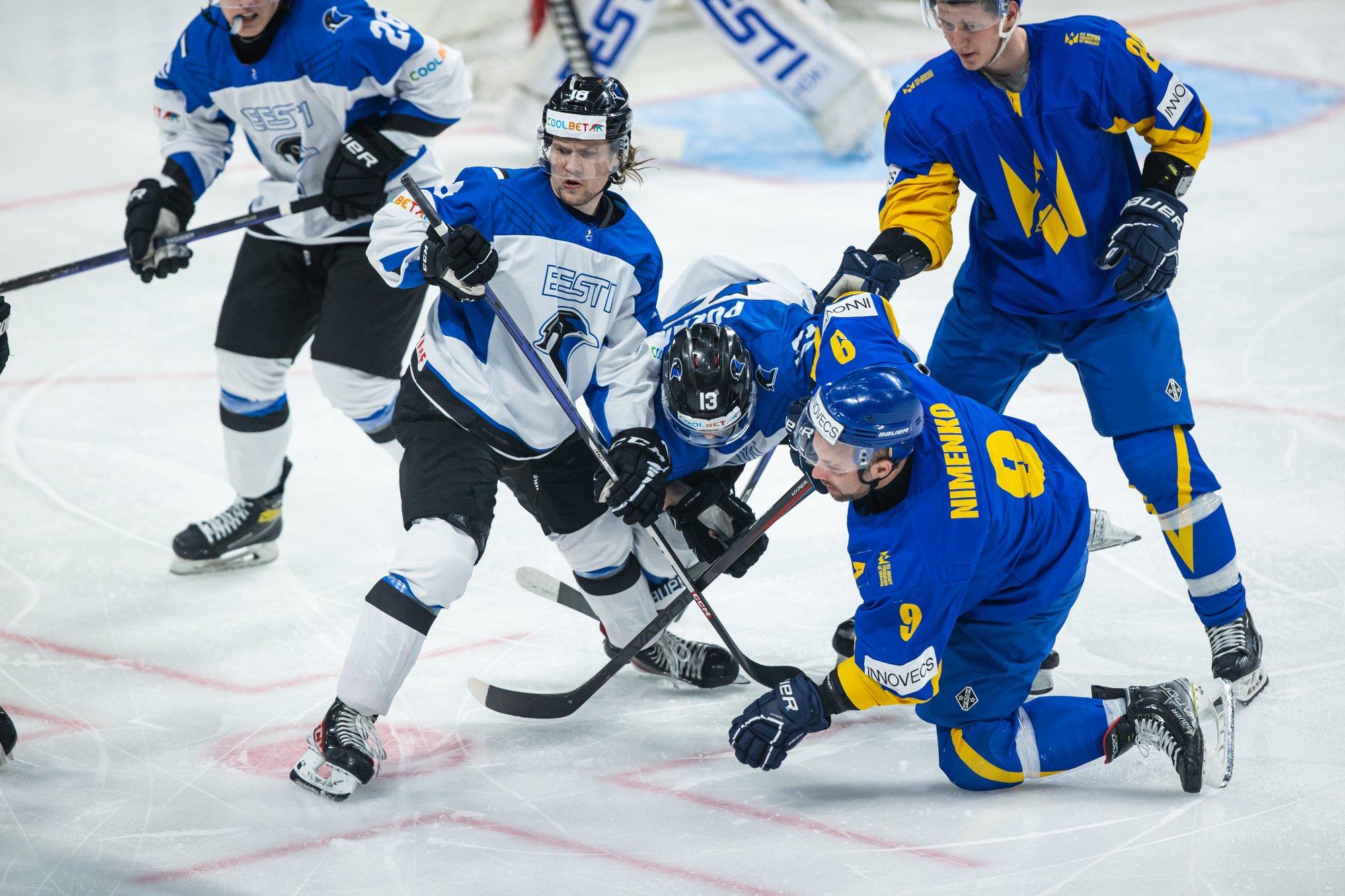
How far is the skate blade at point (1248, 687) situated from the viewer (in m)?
2.79

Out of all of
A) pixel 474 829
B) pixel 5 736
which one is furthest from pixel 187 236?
pixel 474 829

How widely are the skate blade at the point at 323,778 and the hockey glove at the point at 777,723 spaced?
727 millimetres

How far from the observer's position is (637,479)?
2.64 m

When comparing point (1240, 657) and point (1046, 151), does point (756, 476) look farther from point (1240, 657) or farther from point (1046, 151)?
point (1240, 657)

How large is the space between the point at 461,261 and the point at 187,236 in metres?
1.24

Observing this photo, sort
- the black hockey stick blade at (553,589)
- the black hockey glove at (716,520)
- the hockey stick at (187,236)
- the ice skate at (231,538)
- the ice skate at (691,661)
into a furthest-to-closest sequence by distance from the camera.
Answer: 1. the ice skate at (231,538)
2. the hockey stick at (187,236)
3. the black hockey stick blade at (553,589)
4. the ice skate at (691,661)
5. the black hockey glove at (716,520)

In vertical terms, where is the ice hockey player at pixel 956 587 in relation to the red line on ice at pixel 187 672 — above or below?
above

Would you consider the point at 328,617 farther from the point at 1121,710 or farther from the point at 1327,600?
the point at 1327,600

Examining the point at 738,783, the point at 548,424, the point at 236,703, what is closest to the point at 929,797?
the point at 738,783

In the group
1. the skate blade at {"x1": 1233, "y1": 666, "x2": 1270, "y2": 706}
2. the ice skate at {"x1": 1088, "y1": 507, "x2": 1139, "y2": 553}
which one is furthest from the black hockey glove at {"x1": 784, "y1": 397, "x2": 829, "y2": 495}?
the skate blade at {"x1": 1233, "y1": 666, "x2": 1270, "y2": 706}

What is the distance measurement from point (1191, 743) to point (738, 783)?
2.69 feet

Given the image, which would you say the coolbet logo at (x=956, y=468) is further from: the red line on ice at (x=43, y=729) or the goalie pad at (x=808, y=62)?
the goalie pad at (x=808, y=62)

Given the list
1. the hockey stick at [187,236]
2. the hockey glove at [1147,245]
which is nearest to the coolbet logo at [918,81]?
the hockey glove at [1147,245]

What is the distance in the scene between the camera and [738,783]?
2670 millimetres
